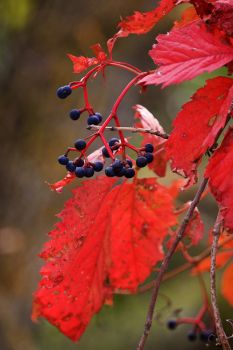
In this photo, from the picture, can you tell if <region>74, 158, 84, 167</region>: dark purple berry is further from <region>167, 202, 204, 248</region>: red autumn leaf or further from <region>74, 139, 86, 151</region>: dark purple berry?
<region>167, 202, 204, 248</region>: red autumn leaf

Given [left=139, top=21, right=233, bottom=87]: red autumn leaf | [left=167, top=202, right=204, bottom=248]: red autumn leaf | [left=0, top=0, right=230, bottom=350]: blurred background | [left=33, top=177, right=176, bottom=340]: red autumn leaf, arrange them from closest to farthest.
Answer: [left=139, top=21, right=233, bottom=87]: red autumn leaf
[left=33, top=177, right=176, bottom=340]: red autumn leaf
[left=167, top=202, right=204, bottom=248]: red autumn leaf
[left=0, top=0, right=230, bottom=350]: blurred background

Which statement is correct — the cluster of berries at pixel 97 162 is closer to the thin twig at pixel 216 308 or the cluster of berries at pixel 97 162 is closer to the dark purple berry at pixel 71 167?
the dark purple berry at pixel 71 167

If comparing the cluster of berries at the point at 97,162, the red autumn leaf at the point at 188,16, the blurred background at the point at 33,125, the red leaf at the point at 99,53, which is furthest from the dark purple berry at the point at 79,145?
the blurred background at the point at 33,125

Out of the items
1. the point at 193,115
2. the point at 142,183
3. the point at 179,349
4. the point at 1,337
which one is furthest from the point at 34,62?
the point at 193,115

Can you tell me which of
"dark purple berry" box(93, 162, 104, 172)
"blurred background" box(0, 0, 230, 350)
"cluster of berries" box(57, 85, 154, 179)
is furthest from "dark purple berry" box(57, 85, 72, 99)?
"blurred background" box(0, 0, 230, 350)

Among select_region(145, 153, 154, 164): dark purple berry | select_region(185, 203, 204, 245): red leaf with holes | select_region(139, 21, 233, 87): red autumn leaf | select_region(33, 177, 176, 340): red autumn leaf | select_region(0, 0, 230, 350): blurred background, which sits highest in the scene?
select_region(139, 21, 233, 87): red autumn leaf

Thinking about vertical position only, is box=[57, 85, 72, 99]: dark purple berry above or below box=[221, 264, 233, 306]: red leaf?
above
